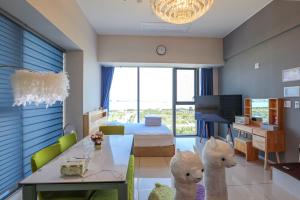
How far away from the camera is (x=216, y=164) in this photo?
1.60m

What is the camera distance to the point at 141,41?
20.1ft

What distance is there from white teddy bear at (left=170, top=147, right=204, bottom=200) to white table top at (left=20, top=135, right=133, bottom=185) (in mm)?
433

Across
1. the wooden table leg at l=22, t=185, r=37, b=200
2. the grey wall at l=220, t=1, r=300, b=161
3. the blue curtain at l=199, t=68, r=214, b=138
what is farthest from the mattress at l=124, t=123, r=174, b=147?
the wooden table leg at l=22, t=185, r=37, b=200

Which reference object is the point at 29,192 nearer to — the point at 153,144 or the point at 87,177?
the point at 87,177

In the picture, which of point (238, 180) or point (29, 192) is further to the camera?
point (238, 180)

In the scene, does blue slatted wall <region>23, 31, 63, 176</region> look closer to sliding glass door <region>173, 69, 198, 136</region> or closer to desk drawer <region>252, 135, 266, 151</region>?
desk drawer <region>252, 135, 266, 151</region>

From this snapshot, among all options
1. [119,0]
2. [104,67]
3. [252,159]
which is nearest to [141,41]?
[104,67]

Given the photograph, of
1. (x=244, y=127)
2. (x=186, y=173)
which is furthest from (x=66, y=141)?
(x=244, y=127)

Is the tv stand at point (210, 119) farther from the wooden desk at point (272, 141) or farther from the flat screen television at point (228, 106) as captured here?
the wooden desk at point (272, 141)

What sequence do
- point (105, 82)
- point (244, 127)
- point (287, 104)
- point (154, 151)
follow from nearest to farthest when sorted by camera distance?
point (287, 104) < point (244, 127) < point (154, 151) < point (105, 82)

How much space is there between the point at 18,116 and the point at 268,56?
4.34 meters

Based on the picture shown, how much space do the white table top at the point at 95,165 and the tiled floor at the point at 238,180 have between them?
747 mm

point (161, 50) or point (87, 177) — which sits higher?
point (161, 50)

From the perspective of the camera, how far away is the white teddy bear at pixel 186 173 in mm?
1421
